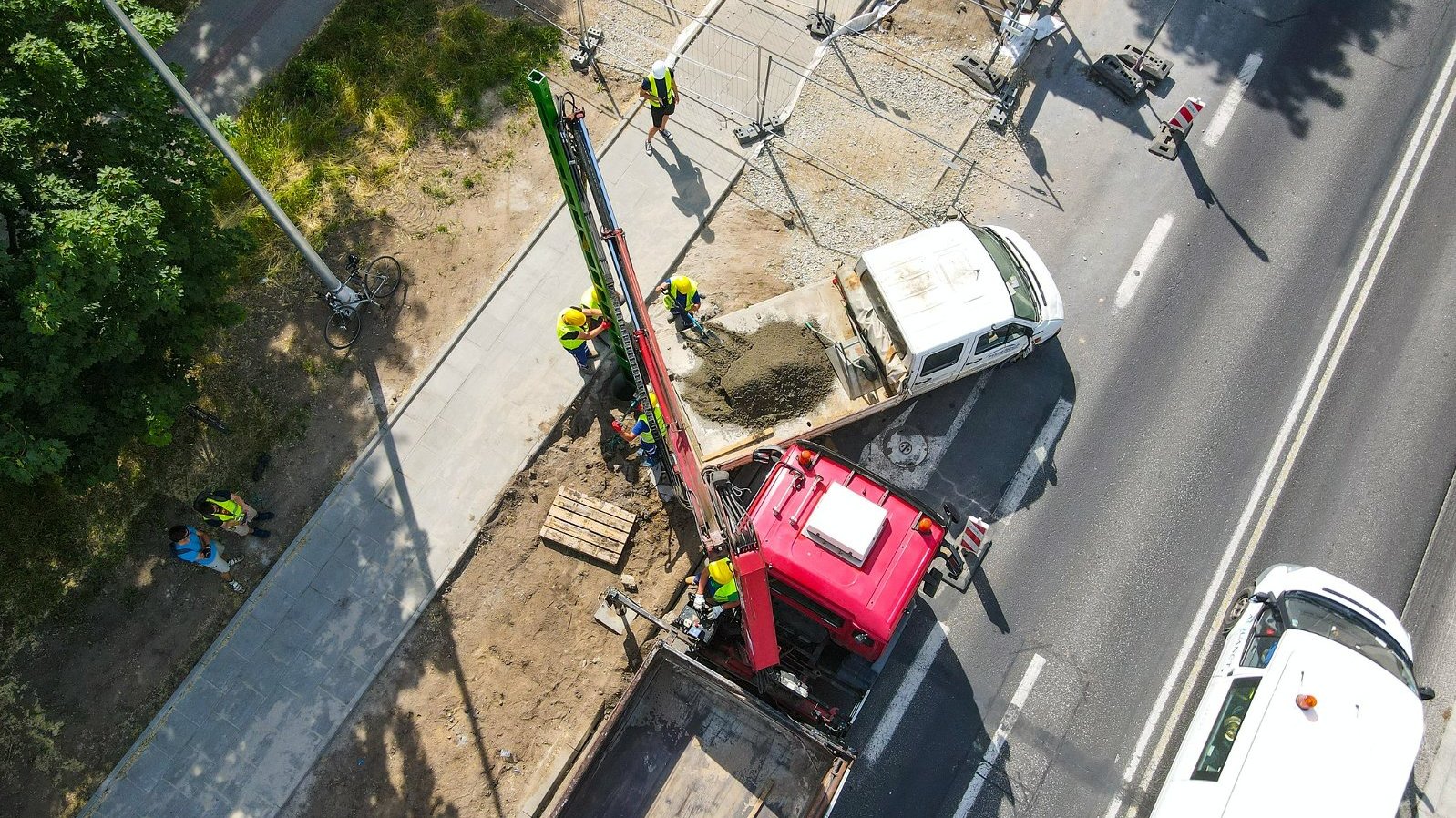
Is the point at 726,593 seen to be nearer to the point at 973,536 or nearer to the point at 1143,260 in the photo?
the point at 973,536

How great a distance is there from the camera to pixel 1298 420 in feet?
43.0

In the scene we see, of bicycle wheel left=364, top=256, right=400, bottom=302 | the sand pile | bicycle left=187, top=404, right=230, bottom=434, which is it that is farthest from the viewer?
bicycle wheel left=364, top=256, right=400, bottom=302

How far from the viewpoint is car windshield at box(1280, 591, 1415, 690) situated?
34.1 ft

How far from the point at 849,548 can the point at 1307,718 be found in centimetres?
566

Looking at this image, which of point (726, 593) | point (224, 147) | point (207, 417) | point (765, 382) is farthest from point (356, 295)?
point (726, 593)

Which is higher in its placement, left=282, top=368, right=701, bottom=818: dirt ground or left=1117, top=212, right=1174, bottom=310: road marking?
left=1117, top=212, right=1174, bottom=310: road marking

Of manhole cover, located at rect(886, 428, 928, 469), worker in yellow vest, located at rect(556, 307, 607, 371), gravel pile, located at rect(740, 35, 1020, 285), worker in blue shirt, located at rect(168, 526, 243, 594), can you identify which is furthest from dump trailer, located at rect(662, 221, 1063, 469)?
Answer: worker in blue shirt, located at rect(168, 526, 243, 594)

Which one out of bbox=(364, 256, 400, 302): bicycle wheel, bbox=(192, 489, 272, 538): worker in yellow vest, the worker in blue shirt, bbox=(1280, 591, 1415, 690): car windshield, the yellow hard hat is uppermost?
bbox=(1280, 591, 1415, 690): car windshield

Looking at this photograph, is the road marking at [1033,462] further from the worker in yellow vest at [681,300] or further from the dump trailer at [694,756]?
the worker in yellow vest at [681,300]

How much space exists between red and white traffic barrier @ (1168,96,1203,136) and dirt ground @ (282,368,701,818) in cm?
1089

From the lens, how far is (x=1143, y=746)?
11734 millimetres

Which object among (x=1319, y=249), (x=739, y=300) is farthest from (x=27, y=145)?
(x=1319, y=249)

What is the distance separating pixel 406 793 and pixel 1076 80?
53.6 feet

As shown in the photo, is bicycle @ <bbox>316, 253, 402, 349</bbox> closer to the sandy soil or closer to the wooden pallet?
the sandy soil
